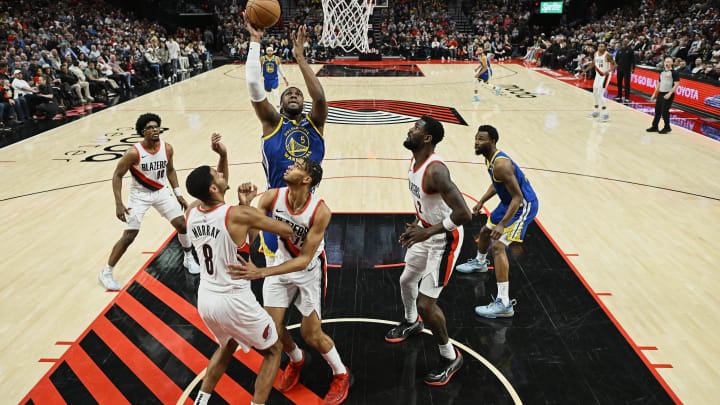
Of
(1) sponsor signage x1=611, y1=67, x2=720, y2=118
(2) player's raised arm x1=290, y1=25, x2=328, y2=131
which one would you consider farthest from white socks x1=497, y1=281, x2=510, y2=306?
(1) sponsor signage x1=611, y1=67, x2=720, y2=118

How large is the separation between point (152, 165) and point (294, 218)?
251 centimetres

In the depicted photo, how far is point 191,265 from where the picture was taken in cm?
542

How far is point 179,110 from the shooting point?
1423 centimetres

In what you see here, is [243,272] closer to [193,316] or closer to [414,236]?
[414,236]

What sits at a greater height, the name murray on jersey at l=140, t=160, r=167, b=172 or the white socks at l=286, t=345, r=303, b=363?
the name murray on jersey at l=140, t=160, r=167, b=172

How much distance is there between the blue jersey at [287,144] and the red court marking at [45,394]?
219 cm

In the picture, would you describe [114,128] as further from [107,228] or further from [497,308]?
[497,308]

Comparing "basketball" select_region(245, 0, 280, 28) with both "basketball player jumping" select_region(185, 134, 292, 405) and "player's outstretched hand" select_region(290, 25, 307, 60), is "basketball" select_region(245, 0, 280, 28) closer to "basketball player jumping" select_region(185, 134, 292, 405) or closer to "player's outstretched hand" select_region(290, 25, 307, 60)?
"player's outstretched hand" select_region(290, 25, 307, 60)

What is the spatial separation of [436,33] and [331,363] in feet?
93.5

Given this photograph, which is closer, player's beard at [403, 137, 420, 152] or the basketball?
player's beard at [403, 137, 420, 152]

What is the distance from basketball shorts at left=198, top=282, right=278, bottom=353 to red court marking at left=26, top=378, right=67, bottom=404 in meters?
1.44

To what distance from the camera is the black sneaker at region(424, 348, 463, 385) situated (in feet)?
12.1

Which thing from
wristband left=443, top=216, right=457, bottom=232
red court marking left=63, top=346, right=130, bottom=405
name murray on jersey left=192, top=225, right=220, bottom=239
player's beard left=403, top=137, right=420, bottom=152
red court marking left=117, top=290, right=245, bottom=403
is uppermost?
player's beard left=403, top=137, right=420, bottom=152

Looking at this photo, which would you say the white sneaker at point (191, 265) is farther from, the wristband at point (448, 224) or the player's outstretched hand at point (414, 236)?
the wristband at point (448, 224)
